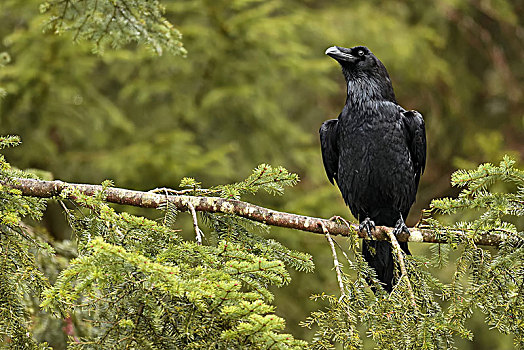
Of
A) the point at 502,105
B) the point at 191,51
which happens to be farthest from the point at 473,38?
the point at 191,51

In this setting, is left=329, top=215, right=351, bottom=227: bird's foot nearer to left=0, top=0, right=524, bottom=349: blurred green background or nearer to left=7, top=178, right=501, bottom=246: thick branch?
left=7, top=178, right=501, bottom=246: thick branch

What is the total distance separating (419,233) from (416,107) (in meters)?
7.37

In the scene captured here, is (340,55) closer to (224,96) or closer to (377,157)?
(377,157)

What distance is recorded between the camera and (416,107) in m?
9.68

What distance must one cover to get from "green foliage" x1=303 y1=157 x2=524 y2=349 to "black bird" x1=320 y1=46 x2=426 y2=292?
1.25 m

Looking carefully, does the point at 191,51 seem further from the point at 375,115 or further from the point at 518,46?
the point at 518,46

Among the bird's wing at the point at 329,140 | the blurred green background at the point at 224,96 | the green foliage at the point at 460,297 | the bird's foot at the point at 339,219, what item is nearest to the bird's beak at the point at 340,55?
the bird's wing at the point at 329,140

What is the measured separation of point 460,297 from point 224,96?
15.6ft

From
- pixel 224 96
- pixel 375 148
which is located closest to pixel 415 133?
pixel 375 148

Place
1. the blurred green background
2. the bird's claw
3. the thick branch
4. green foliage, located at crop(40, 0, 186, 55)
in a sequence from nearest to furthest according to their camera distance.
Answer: the thick branch, the bird's claw, green foliage, located at crop(40, 0, 186, 55), the blurred green background

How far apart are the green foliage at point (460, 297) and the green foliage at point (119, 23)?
72.4 inches

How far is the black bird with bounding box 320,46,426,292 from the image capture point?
380cm

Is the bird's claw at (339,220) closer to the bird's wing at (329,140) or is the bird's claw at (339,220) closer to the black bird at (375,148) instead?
the black bird at (375,148)

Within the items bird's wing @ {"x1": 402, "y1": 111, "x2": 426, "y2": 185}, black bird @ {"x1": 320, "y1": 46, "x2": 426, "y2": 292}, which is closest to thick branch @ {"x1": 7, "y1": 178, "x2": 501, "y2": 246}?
black bird @ {"x1": 320, "y1": 46, "x2": 426, "y2": 292}
